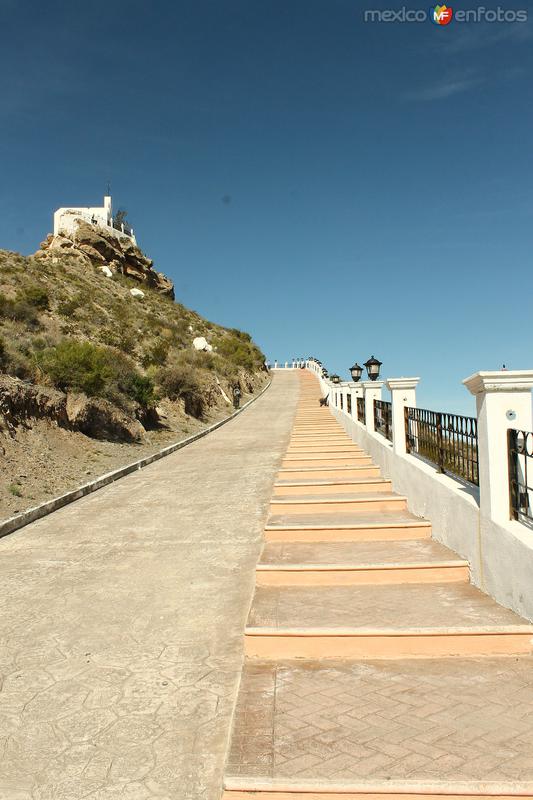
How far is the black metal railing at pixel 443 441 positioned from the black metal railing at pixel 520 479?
741mm

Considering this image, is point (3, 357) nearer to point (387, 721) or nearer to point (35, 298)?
point (35, 298)

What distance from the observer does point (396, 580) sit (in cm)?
540

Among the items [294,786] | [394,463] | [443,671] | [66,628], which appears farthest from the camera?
[394,463]

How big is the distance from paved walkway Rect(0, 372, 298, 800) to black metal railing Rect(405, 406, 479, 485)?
8.81 feet

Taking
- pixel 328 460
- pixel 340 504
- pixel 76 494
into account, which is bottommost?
pixel 76 494

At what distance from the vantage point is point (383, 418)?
1159cm

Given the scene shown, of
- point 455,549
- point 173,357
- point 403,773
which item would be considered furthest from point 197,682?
point 173,357

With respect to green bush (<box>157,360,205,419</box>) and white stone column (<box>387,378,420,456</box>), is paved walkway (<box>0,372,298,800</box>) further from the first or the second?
green bush (<box>157,360,205,419</box>)

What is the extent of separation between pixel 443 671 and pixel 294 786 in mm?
1544

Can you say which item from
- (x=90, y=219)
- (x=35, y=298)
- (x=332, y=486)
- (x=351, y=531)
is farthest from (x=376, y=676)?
(x=90, y=219)

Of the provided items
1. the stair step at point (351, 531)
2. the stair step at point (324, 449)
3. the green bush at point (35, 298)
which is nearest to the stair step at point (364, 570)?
the stair step at point (351, 531)

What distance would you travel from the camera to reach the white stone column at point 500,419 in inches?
184

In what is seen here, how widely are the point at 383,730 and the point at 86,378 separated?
15.4m

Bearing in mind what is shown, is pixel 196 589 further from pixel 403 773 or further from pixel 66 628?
pixel 403 773
